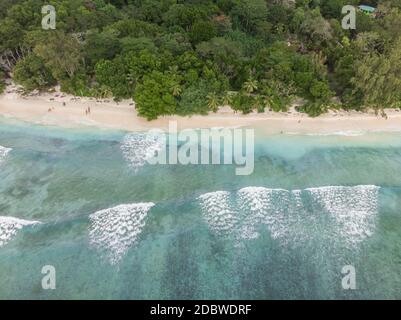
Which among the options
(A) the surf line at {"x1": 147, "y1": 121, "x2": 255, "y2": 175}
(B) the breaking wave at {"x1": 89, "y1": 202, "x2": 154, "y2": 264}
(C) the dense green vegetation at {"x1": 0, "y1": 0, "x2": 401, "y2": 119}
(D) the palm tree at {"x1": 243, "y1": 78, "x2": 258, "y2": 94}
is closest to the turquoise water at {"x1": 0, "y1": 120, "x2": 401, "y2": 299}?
(B) the breaking wave at {"x1": 89, "y1": 202, "x2": 154, "y2": 264}

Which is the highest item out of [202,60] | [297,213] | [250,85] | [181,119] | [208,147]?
[202,60]

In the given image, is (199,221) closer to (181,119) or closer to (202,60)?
(181,119)

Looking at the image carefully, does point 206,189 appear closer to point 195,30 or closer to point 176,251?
point 176,251

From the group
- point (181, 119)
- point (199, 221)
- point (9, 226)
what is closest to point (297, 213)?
point (199, 221)

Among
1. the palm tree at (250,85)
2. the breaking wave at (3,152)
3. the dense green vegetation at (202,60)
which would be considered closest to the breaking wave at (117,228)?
the dense green vegetation at (202,60)

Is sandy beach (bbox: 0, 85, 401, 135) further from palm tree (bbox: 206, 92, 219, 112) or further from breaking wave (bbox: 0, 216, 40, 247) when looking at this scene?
breaking wave (bbox: 0, 216, 40, 247)
